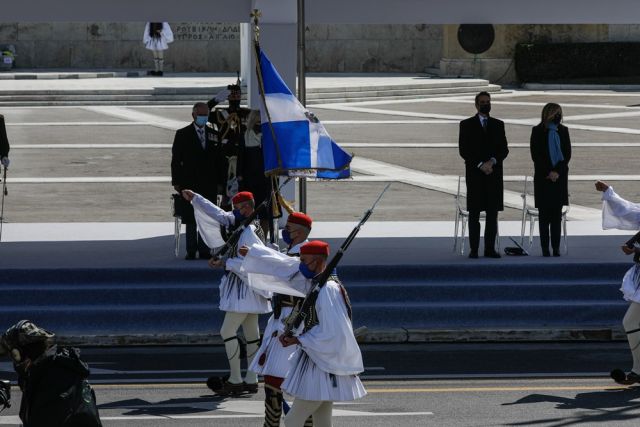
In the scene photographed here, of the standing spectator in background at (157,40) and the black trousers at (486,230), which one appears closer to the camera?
the black trousers at (486,230)

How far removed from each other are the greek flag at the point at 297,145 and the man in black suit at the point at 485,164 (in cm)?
383

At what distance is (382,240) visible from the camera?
1803 cm

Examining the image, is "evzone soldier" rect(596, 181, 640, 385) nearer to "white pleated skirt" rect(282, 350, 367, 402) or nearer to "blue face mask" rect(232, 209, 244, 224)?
"blue face mask" rect(232, 209, 244, 224)

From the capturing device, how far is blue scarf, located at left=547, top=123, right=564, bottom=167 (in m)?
16.4

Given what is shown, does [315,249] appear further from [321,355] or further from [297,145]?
[297,145]

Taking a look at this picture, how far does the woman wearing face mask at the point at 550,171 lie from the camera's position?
16.5 metres

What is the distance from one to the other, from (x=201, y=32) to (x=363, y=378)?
34121mm

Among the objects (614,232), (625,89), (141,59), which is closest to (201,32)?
(141,59)

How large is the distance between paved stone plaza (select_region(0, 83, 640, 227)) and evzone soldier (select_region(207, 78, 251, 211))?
11.2 feet

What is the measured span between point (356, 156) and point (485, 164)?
437 inches

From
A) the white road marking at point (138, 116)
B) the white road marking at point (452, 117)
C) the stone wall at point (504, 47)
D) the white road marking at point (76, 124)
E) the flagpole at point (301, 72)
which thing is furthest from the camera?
the stone wall at point (504, 47)

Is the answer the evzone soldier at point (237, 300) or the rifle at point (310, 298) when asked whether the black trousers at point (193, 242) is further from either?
the rifle at point (310, 298)

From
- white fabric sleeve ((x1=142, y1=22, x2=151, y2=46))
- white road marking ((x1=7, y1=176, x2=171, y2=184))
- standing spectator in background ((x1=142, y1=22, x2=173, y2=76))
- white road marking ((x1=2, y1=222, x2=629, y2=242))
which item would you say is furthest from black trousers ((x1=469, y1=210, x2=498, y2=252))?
white fabric sleeve ((x1=142, y1=22, x2=151, y2=46))

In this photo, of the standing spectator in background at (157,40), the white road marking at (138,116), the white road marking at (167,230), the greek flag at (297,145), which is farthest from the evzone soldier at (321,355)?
the standing spectator in background at (157,40)
